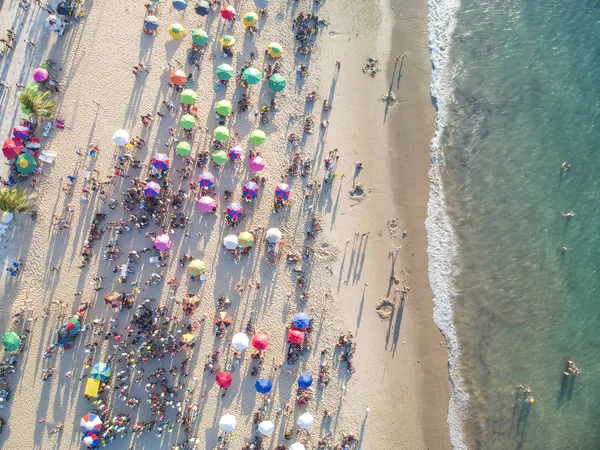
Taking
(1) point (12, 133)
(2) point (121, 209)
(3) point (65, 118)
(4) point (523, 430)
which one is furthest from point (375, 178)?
(1) point (12, 133)

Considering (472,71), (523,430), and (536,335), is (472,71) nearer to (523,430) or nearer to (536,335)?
(536,335)

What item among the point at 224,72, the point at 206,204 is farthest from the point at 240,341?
the point at 224,72

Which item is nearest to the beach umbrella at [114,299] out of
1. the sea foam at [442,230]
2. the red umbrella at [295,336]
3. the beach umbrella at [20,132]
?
the red umbrella at [295,336]

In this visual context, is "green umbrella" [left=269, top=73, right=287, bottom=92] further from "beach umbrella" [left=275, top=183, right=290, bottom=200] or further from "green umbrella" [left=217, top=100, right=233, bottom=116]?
"beach umbrella" [left=275, top=183, right=290, bottom=200]

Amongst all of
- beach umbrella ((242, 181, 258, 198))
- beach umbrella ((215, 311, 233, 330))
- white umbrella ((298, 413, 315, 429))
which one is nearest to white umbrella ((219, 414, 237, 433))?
white umbrella ((298, 413, 315, 429))

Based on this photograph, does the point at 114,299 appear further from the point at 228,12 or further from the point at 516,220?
the point at 516,220

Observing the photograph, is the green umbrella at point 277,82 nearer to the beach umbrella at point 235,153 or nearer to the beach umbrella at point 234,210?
the beach umbrella at point 235,153
